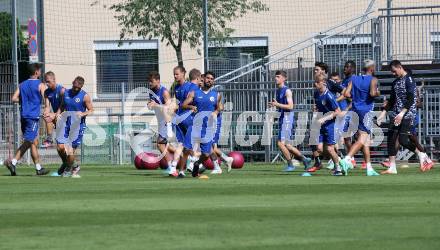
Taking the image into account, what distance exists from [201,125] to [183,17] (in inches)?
565

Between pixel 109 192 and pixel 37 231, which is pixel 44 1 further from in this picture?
pixel 37 231

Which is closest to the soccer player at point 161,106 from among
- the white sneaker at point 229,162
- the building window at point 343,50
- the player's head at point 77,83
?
the white sneaker at point 229,162

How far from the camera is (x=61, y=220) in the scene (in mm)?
11539

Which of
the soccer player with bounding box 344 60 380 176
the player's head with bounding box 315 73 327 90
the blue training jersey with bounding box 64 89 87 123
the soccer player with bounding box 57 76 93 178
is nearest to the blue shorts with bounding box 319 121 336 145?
the soccer player with bounding box 344 60 380 176

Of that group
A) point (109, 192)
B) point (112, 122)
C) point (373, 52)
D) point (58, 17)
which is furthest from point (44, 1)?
point (109, 192)

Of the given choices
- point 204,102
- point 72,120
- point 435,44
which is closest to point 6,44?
point 435,44

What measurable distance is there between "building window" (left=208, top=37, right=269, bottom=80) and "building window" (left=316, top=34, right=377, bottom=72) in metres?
2.27

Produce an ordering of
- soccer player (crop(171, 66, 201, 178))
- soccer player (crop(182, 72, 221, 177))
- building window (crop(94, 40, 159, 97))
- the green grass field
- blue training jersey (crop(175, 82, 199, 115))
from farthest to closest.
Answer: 1. building window (crop(94, 40, 159, 97))
2. blue training jersey (crop(175, 82, 199, 115))
3. soccer player (crop(171, 66, 201, 178))
4. soccer player (crop(182, 72, 221, 177))
5. the green grass field

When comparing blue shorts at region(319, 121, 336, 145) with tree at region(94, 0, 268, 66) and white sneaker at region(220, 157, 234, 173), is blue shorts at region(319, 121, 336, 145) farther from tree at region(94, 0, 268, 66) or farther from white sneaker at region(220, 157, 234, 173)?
tree at region(94, 0, 268, 66)

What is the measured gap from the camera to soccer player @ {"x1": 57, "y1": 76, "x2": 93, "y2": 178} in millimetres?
20359

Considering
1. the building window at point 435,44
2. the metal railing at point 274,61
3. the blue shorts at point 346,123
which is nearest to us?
the blue shorts at point 346,123

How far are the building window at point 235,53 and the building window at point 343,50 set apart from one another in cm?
227

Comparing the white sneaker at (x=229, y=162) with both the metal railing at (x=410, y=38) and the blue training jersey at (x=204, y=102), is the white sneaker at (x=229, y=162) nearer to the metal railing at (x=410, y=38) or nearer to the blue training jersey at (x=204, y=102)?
the blue training jersey at (x=204, y=102)

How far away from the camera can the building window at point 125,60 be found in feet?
122
